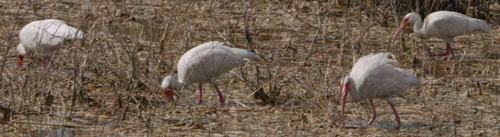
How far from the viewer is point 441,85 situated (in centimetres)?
647

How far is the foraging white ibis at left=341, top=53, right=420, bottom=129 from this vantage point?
5.17 m

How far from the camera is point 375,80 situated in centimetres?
519

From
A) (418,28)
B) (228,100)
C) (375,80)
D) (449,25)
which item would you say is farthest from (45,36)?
(449,25)

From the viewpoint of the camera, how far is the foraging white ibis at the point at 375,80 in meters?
5.17

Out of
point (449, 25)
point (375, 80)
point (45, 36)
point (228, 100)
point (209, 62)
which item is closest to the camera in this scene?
point (375, 80)

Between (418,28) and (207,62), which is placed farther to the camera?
(418,28)

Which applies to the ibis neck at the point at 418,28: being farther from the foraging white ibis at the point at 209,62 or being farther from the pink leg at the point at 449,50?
the foraging white ibis at the point at 209,62

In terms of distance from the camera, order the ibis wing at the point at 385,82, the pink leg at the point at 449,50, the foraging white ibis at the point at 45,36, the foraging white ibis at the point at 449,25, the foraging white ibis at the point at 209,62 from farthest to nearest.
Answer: the pink leg at the point at 449,50 < the foraging white ibis at the point at 449,25 < the foraging white ibis at the point at 45,36 < the foraging white ibis at the point at 209,62 < the ibis wing at the point at 385,82

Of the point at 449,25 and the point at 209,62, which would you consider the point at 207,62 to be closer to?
the point at 209,62

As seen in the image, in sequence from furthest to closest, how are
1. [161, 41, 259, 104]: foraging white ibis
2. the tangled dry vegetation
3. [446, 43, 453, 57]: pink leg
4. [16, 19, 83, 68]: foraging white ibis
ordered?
1. [446, 43, 453, 57]: pink leg
2. [16, 19, 83, 68]: foraging white ibis
3. [161, 41, 259, 104]: foraging white ibis
4. the tangled dry vegetation

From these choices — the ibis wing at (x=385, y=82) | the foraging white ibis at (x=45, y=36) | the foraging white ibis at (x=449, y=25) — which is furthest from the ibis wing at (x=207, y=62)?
the foraging white ibis at (x=449, y=25)

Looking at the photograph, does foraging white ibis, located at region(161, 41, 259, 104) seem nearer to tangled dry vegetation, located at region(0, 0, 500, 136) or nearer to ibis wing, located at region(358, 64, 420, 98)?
tangled dry vegetation, located at region(0, 0, 500, 136)

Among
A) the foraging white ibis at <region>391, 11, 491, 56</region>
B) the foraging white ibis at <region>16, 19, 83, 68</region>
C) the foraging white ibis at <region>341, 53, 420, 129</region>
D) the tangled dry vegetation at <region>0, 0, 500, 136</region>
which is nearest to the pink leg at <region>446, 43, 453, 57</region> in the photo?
the foraging white ibis at <region>391, 11, 491, 56</region>

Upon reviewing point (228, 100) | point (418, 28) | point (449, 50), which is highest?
point (418, 28)
